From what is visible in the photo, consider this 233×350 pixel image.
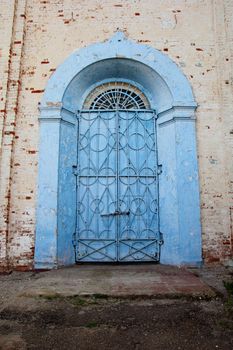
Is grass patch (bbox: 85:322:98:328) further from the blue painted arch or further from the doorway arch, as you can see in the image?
the blue painted arch


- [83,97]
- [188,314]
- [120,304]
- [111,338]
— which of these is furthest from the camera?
[83,97]

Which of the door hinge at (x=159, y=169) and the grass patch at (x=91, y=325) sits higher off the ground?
the door hinge at (x=159, y=169)

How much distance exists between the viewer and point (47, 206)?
5367mm

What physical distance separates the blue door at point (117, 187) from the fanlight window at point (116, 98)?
16cm

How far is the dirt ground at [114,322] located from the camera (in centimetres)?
257

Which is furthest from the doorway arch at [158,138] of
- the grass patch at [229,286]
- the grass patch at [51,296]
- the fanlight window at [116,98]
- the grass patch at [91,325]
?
the grass patch at [91,325]

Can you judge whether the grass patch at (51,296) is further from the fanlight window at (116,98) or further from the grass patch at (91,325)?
the fanlight window at (116,98)

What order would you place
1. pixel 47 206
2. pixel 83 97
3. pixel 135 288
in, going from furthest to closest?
pixel 83 97 → pixel 47 206 → pixel 135 288

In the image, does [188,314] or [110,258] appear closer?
[188,314]

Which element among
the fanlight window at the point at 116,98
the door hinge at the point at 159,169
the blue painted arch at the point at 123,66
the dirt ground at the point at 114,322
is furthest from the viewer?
the fanlight window at the point at 116,98

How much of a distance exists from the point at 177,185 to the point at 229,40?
3136mm

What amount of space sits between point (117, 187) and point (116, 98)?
1901 mm

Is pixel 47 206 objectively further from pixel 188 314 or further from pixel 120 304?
pixel 188 314

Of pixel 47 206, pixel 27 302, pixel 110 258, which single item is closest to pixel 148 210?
pixel 110 258
